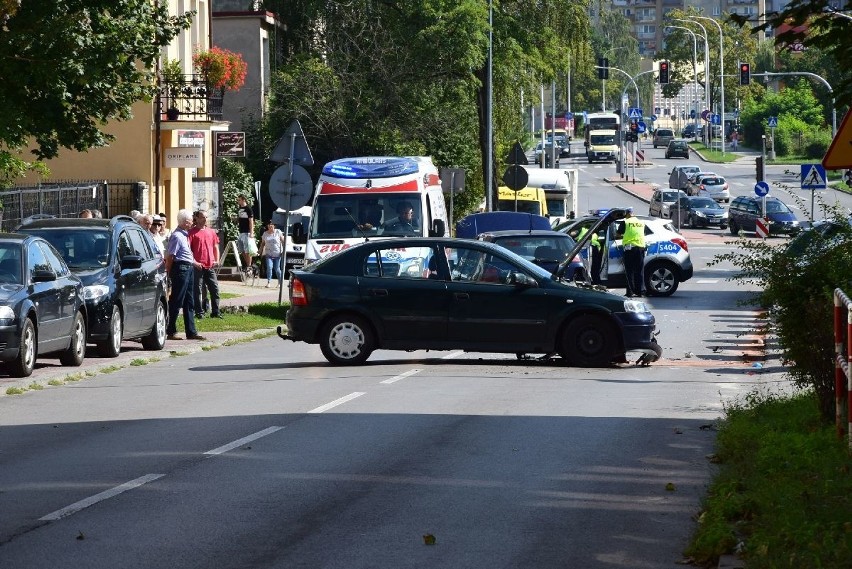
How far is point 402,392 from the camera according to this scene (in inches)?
590

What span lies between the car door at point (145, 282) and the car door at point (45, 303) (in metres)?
2.35

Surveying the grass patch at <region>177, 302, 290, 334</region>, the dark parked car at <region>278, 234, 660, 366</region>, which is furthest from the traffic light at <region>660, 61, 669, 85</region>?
the dark parked car at <region>278, 234, 660, 366</region>

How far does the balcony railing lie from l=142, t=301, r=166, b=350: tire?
521 inches

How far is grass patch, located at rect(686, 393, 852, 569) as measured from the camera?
273 inches

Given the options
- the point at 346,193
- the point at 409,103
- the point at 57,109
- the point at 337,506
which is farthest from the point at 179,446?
the point at 409,103

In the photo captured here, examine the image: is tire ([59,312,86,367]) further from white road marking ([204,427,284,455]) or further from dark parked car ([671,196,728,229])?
dark parked car ([671,196,728,229])

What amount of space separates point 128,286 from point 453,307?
15.4 ft

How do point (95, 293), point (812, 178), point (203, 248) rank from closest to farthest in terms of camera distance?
point (95, 293), point (203, 248), point (812, 178)

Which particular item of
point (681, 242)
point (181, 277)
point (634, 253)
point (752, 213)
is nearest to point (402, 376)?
point (181, 277)

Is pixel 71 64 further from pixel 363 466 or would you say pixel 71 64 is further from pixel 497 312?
pixel 363 466

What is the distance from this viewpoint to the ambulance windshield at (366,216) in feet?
86.3

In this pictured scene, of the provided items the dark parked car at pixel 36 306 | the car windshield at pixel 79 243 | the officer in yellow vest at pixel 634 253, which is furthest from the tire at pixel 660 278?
the dark parked car at pixel 36 306

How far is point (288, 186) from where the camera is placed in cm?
2631

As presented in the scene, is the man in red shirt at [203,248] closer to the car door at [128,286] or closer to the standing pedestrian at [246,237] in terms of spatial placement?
the car door at [128,286]
